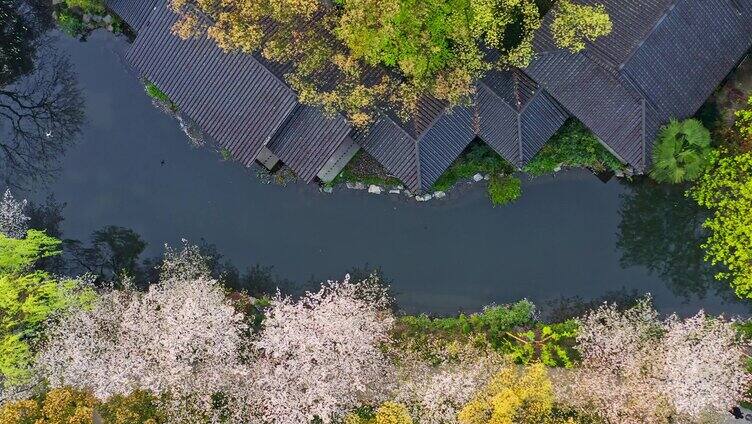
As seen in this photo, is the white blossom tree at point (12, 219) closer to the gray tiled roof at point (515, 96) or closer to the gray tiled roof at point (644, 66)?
the gray tiled roof at point (515, 96)

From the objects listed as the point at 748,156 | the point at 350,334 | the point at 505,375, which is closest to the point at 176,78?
the point at 350,334

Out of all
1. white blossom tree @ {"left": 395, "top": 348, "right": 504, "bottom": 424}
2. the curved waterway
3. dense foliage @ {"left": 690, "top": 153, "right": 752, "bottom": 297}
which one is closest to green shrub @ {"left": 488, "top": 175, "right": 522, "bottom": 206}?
the curved waterway

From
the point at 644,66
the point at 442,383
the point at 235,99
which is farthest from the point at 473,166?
the point at 235,99

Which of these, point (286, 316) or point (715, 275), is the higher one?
point (715, 275)

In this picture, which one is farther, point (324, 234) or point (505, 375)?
point (324, 234)

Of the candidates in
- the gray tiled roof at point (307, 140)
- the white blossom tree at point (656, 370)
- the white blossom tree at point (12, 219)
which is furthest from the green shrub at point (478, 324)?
the white blossom tree at point (12, 219)

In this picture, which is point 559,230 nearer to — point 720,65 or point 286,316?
point 720,65

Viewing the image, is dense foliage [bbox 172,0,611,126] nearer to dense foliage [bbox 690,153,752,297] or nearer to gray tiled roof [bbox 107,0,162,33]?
gray tiled roof [bbox 107,0,162,33]
